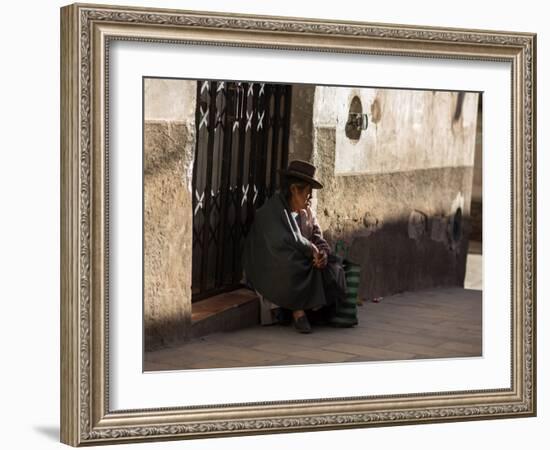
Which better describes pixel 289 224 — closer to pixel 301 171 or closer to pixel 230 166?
pixel 301 171

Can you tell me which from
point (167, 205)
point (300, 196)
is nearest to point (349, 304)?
point (300, 196)

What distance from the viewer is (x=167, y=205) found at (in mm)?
6441

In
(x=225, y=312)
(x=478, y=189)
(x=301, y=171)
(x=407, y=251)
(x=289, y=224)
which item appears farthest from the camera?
(x=478, y=189)

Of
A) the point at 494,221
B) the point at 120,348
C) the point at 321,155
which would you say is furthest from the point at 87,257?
the point at 494,221

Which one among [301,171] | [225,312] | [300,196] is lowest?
[225,312]

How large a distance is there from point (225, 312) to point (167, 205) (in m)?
0.66

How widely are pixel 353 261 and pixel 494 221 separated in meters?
0.95

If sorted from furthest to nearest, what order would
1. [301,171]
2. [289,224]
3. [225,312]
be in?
[289,224] < [301,171] < [225,312]

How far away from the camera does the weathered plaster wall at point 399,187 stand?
22.4 ft

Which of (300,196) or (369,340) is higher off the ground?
(300,196)

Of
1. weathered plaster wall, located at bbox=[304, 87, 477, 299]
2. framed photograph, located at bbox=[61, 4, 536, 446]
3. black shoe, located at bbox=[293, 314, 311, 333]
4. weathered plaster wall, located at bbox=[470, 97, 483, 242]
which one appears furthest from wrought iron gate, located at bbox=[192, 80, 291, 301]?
weathered plaster wall, located at bbox=[470, 97, 483, 242]

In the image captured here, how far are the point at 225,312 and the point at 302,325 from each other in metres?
0.50

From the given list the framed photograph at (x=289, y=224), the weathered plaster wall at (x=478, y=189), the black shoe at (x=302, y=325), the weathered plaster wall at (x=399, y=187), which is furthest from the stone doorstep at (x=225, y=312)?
the weathered plaster wall at (x=478, y=189)

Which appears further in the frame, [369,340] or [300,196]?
[369,340]
